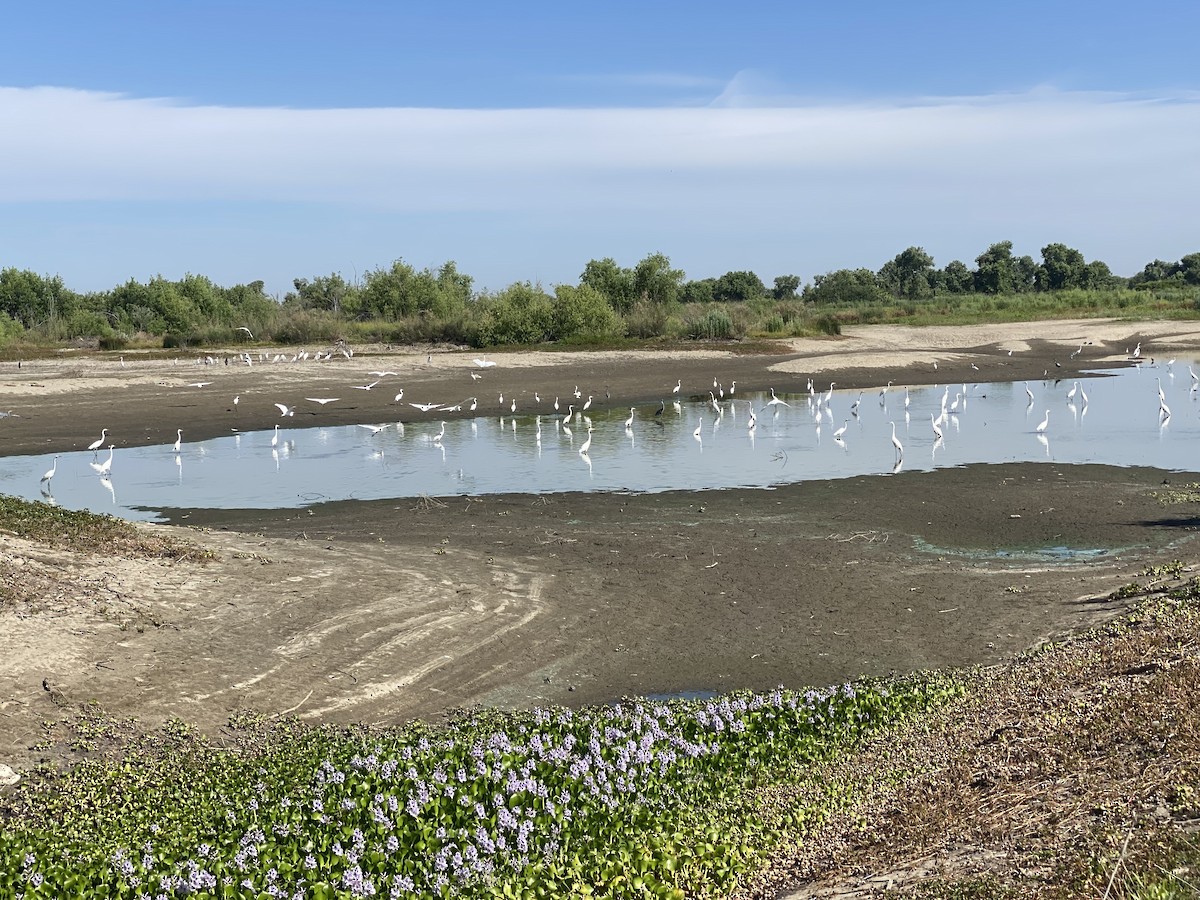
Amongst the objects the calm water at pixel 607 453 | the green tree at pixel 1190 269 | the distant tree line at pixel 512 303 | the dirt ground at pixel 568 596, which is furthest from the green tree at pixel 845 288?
the dirt ground at pixel 568 596

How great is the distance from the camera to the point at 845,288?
104 metres

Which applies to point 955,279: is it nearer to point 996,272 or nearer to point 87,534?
point 996,272

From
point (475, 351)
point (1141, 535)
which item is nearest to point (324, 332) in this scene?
point (475, 351)

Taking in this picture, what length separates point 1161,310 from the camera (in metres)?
74.9

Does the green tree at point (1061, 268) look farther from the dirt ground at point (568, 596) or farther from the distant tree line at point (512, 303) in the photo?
the dirt ground at point (568, 596)

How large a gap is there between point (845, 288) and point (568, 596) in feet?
311

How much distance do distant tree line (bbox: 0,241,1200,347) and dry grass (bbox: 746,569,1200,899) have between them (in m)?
49.2

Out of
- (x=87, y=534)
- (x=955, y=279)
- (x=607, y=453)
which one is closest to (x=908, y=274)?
(x=955, y=279)

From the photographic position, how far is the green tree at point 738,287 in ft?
359

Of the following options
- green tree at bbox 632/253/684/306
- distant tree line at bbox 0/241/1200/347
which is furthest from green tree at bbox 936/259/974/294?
green tree at bbox 632/253/684/306

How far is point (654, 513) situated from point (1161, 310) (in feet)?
220

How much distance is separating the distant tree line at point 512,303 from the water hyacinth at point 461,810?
4921cm

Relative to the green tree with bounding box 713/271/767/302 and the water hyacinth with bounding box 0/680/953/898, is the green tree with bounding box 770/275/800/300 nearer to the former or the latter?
the green tree with bounding box 713/271/767/302

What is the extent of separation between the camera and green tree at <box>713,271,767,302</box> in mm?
109312
